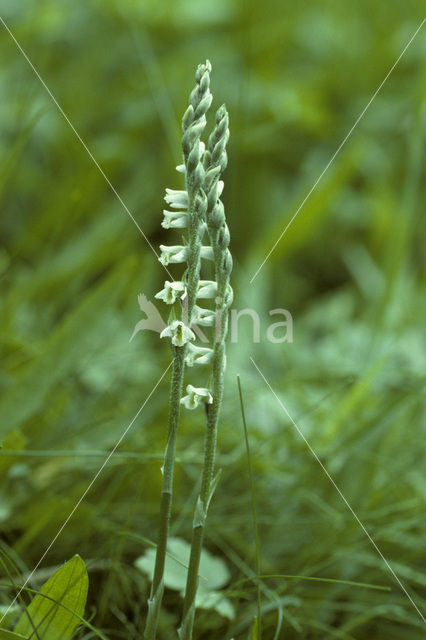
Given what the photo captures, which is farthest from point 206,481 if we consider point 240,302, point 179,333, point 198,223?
point 240,302

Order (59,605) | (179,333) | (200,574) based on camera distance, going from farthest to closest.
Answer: (200,574) < (59,605) < (179,333)

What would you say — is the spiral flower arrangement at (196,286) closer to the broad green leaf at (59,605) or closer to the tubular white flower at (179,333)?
the tubular white flower at (179,333)

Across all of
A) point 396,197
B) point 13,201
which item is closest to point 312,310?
point 396,197

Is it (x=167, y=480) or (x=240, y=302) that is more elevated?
(x=240, y=302)

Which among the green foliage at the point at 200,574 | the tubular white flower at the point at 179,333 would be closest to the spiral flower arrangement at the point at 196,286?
the tubular white flower at the point at 179,333

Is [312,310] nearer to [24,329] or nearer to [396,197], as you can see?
[396,197]

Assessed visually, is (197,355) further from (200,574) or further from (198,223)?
(200,574)

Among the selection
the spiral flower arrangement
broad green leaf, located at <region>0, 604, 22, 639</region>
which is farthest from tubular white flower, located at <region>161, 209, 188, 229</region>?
broad green leaf, located at <region>0, 604, 22, 639</region>
